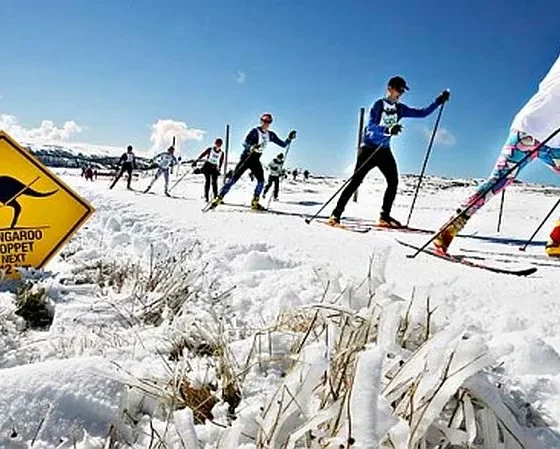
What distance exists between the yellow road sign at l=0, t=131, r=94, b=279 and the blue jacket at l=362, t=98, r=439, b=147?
14.8 ft

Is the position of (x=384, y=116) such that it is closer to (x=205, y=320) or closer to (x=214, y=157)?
(x=205, y=320)

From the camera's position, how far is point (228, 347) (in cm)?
167

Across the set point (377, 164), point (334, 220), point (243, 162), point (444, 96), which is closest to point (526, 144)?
point (334, 220)

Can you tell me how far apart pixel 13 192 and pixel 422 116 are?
18.9 feet

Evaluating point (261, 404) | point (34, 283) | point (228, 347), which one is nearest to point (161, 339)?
point (228, 347)

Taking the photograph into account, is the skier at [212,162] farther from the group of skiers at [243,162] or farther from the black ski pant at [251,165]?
the black ski pant at [251,165]

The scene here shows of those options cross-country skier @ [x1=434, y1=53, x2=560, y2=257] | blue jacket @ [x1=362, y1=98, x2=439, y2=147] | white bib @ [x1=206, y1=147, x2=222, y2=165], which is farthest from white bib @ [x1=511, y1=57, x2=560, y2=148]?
white bib @ [x1=206, y1=147, x2=222, y2=165]

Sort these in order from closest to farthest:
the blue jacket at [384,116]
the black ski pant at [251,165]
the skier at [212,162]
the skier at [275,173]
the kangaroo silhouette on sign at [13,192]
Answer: the kangaroo silhouette on sign at [13,192] → the blue jacket at [384,116] → the black ski pant at [251,165] → the skier at [212,162] → the skier at [275,173]

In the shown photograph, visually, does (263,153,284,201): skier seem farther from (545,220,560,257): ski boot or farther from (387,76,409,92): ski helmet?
(545,220,560,257): ski boot

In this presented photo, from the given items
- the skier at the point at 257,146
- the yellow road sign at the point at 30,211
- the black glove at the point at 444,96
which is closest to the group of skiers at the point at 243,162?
the skier at the point at 257,146

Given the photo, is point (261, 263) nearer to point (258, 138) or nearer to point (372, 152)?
point (372, 152)

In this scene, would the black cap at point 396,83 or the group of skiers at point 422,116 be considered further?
the black cap at point 396,83

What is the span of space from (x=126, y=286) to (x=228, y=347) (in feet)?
4.66

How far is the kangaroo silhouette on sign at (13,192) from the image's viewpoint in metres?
3.24
